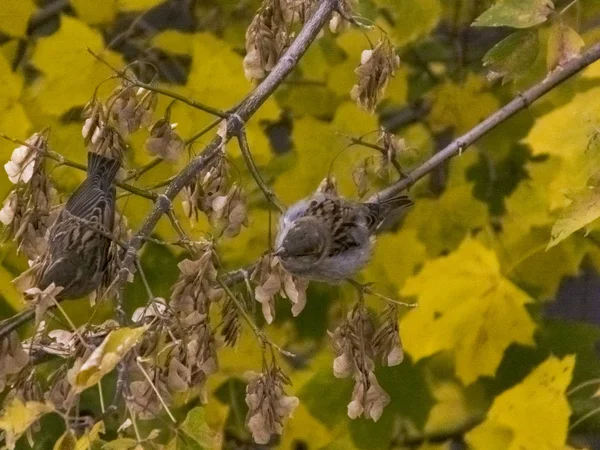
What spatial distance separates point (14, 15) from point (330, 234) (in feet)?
1.06

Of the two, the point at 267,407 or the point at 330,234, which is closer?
the point at 267,407

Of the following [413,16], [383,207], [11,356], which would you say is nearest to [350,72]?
[413,16]

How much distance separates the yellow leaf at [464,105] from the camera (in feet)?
2.89

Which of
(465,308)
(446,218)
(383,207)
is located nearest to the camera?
(383,207)

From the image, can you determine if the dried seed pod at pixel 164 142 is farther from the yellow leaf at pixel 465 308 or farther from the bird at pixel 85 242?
the yellow leaf at pixel 465 308

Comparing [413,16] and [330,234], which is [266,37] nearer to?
[330,234]

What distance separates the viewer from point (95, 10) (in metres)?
0.68

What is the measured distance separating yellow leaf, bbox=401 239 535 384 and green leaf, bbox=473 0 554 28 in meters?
0.27

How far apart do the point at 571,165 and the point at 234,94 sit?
0.98ft

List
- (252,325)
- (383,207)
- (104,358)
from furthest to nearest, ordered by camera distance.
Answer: (383,207), (252,325), (104,358)

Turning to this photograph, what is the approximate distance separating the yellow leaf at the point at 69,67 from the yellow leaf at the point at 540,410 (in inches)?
17.1

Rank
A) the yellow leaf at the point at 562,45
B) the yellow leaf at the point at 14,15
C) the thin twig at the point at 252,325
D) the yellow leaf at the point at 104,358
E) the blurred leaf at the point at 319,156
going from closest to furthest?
the yellow leaf at the point at 104,358
the thin twig at the point at 252,325
the yellow leaf at the point at 562,45
the yellow leaf at the point at 14,15
the blurred leaf at the point at 319,156

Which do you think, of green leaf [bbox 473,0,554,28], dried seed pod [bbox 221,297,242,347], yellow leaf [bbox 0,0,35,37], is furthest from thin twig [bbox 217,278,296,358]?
yellow leaf [bbox 0,0,35,37]

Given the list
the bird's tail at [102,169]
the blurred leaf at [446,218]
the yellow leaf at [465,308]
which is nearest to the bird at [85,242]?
the bird's tail at [102,169]
